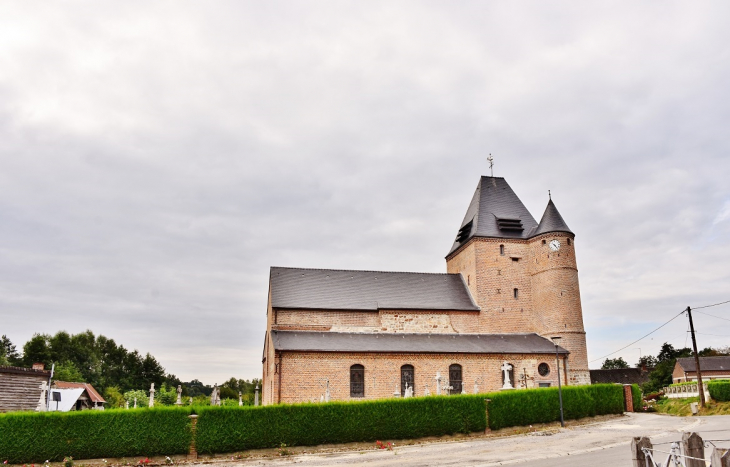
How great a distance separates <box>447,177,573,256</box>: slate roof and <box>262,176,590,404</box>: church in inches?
3.5

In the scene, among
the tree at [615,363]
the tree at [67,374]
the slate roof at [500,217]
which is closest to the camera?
the slate roof at [500,217]

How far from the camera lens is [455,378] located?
31.5 metres

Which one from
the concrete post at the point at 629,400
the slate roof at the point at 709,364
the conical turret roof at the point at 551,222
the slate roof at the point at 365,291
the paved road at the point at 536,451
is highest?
the conical turret roof at the point at 551,222

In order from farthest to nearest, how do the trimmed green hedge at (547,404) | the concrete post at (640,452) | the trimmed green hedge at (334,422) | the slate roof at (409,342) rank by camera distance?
1. the slate roof at (409,342)
2. the trimmed green hedge at (547,404)
3. the trimmed green hedge at (334,422)
4. the concrete post at (640,452)

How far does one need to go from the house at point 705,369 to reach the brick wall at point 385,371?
41291 mm

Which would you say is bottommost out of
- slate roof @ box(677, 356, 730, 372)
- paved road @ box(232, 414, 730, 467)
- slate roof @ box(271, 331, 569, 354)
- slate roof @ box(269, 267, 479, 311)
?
paved road @ box(232, 414, 730, 467)

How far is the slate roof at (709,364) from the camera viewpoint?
209ft

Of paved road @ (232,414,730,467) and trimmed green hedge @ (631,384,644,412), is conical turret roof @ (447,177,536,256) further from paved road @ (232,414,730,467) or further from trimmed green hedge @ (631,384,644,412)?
paved road @ (232,414,730,467)

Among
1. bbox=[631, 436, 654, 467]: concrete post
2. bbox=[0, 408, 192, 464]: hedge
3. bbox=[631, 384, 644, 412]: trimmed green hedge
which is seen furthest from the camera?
bbox=[631, 384, 644, 412]: trimmed green hedge

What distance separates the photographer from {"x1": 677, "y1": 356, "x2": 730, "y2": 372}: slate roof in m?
63.6

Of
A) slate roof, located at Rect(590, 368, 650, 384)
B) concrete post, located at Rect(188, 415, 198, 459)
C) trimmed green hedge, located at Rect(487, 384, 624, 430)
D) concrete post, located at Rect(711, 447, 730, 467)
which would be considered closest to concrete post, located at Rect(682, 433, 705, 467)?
concrete post, located at Rect(711, 447, 730, 467)

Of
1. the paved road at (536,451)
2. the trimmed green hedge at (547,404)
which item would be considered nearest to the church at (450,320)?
the trimmed green hedge at (547,404)

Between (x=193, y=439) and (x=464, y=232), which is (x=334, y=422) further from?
(x=464, y=232)

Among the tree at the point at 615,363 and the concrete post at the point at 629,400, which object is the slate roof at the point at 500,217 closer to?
the concrete post at the point at 629,400
